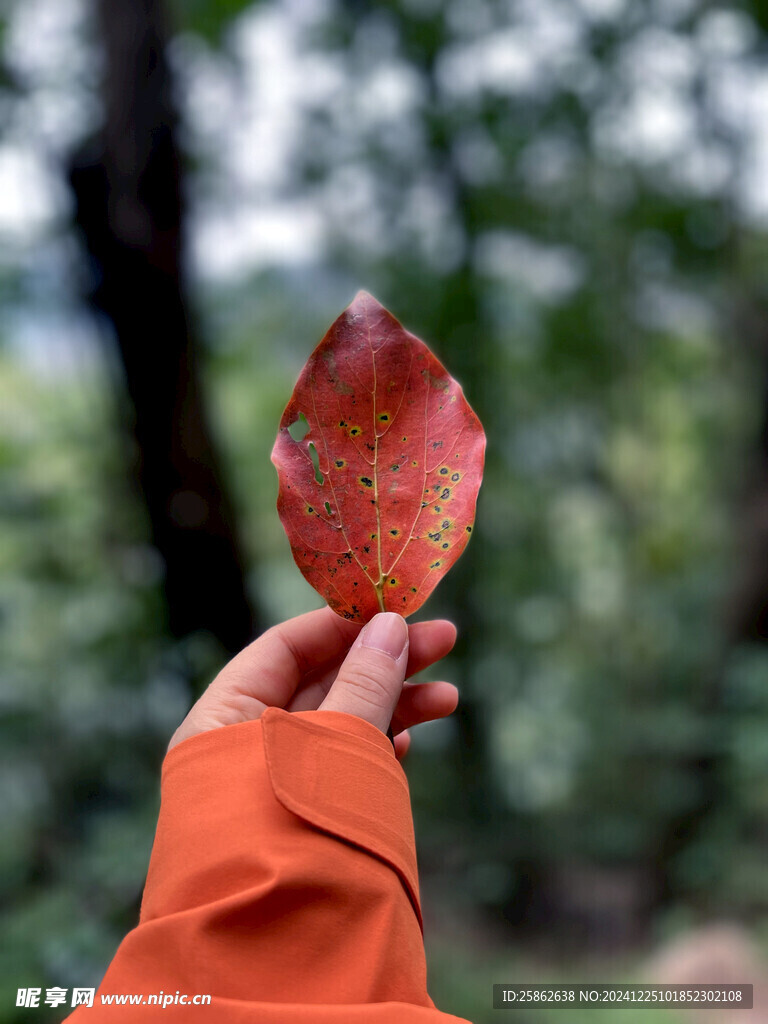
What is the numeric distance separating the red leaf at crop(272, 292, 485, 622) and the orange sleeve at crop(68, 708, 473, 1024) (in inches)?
6.1

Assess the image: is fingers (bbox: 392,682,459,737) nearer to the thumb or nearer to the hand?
the hand

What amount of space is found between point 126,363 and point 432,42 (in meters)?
1.45

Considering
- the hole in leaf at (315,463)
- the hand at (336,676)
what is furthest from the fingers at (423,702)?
the hole in leaf at (315,463)

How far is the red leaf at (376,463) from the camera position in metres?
0.65

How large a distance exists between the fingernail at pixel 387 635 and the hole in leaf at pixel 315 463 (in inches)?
5.4

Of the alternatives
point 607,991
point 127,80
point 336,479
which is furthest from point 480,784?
point 127,80

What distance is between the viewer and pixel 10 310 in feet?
6.73

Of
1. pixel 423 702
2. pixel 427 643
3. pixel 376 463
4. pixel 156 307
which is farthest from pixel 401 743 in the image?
pixel 156 307

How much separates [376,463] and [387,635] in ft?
0.52

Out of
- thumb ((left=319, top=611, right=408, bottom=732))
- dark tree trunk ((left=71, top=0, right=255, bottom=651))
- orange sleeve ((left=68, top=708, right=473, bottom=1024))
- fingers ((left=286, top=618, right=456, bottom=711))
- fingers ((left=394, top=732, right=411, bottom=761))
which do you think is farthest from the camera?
dark tree trunk ((left=71, top=0, right=255, bottom=651))

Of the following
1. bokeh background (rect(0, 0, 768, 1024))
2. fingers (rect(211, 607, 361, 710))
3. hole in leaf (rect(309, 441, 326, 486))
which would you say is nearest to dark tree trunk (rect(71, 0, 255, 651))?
bokeh background (rect(0, 0, 768, 1024))

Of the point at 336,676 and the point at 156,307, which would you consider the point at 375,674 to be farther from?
the point at 156,307

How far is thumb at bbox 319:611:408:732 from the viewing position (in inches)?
24.1

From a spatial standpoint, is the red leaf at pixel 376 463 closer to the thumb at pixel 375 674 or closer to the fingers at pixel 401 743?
the thumb at pixel 375 674
